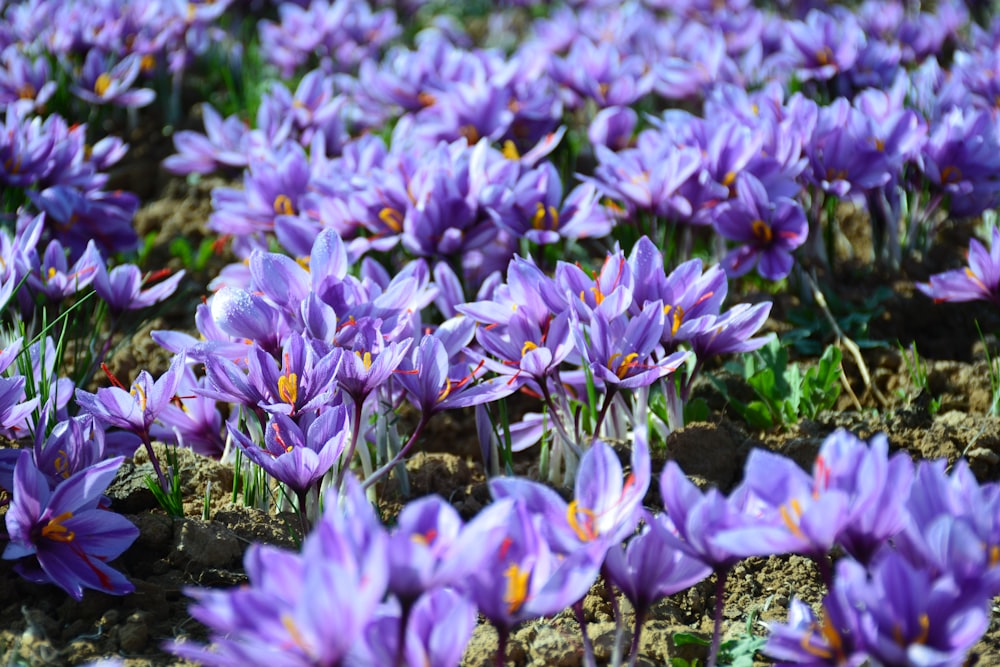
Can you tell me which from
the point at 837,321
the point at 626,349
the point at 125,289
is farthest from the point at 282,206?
the point at 837,321

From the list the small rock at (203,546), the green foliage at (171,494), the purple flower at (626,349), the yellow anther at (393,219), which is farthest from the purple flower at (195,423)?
the purple flower at (626,349)

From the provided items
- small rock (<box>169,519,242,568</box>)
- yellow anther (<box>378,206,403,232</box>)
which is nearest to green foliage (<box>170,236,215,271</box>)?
yellow anther (<box>378,206,403,232</box>)

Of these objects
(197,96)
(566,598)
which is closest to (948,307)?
(566,598)

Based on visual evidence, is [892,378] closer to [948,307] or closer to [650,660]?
[948,307]

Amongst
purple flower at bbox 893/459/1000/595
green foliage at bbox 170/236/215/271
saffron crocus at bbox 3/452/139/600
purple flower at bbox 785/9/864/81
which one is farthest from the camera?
purple flower at bbox 785/9/864/81

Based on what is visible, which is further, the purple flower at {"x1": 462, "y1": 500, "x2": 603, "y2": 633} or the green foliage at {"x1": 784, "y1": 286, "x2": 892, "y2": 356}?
the green foliage at {"x1": 784, "y1": 286, "x2": 892, "y2": 356}

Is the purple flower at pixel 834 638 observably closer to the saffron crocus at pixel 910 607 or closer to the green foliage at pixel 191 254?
the saffron crocus at pixel 910 607

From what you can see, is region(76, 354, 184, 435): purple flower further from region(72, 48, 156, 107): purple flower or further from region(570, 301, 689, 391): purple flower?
region(72, 48, 156, 107): purple flower

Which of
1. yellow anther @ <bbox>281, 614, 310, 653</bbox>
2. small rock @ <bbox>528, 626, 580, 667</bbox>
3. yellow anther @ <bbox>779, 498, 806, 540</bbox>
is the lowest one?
small rock @ <bbox>528, 626, 580, 667</bbox>
